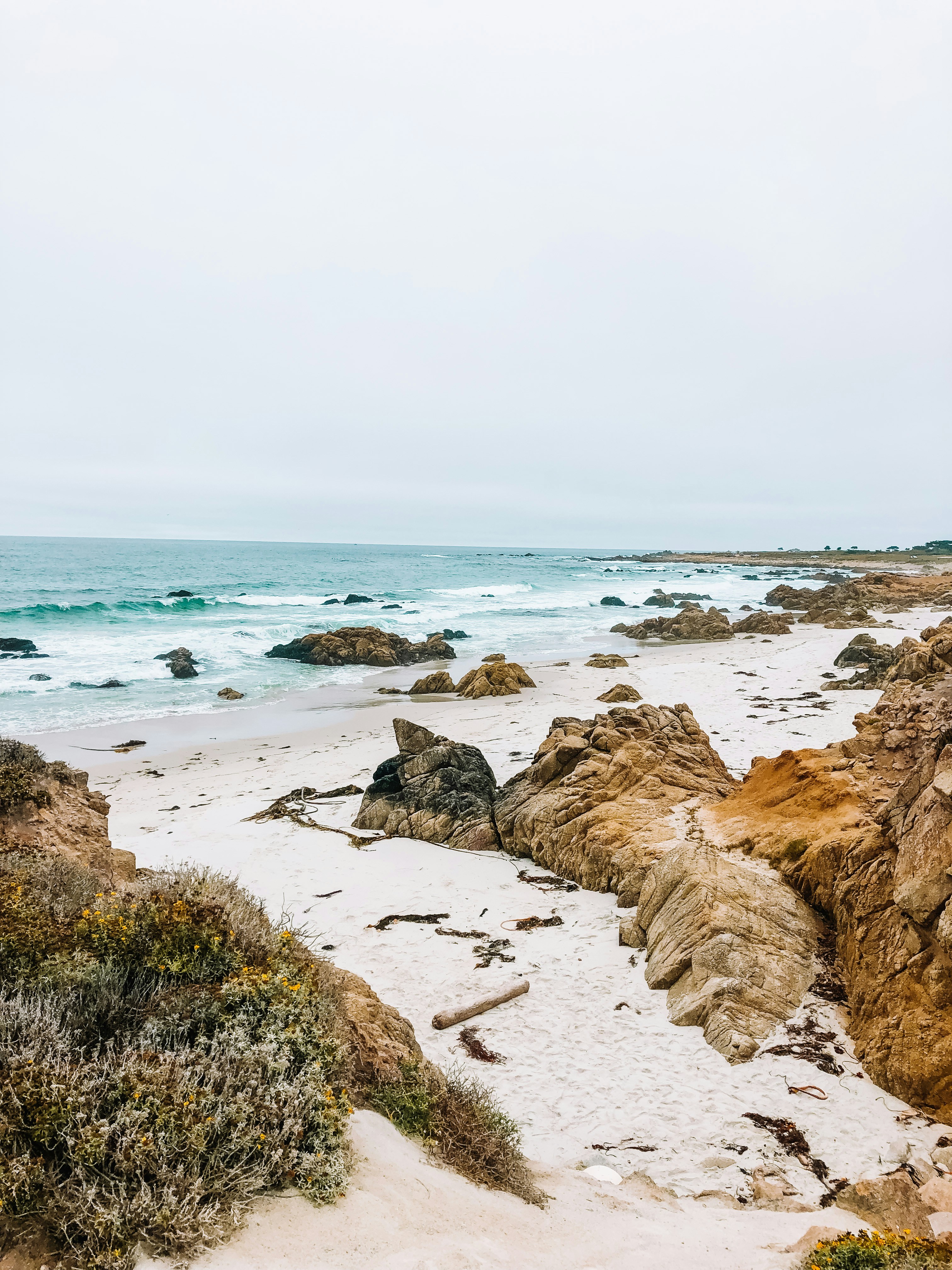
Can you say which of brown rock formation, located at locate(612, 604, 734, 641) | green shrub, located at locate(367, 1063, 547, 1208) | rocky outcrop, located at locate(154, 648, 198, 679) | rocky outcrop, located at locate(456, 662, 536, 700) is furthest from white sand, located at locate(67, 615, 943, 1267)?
brown rock formation, located at locate(612, 604, 734, 641)

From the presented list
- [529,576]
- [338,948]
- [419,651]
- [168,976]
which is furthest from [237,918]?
[529,576]

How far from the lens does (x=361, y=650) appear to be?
29.3 metres

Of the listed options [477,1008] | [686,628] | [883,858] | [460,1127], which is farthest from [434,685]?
[460,1127]

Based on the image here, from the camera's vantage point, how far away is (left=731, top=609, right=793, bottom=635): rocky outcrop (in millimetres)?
33250

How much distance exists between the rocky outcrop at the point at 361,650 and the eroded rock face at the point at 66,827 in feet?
70.9

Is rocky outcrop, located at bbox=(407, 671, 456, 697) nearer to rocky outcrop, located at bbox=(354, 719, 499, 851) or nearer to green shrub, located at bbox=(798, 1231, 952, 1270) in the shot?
rocky outcrop, located at bbox=(354, 719, 499, 851)

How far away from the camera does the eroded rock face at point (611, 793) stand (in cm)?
808

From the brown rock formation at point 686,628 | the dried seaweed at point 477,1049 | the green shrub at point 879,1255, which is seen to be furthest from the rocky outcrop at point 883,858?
the brown rock formation at point 686,628

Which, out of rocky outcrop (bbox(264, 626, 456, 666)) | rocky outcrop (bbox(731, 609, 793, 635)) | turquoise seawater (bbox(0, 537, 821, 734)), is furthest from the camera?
rocky outcrop (bbox(731, 609, 793, 635))

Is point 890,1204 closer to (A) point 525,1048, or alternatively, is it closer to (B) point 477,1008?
(A) point 525,1048

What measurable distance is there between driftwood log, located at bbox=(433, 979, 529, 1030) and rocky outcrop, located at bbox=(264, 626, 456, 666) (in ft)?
75.7

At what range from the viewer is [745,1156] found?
4094 mm

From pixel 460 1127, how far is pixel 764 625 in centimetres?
3471

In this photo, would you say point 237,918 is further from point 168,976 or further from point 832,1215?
point 832,1215
